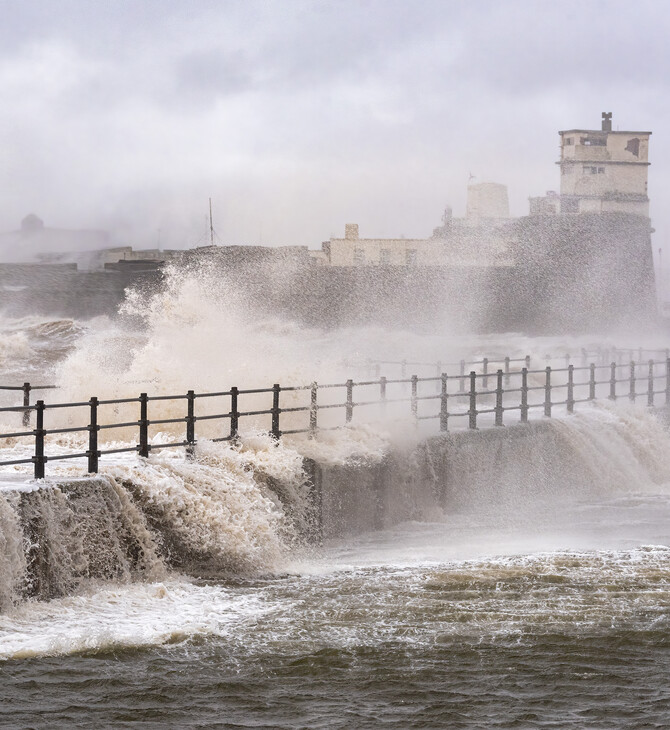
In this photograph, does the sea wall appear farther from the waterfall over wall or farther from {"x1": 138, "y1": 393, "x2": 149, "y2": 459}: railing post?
{"x1": 138, "y1": 393, "x2": 149, "y2": 459}: railing post

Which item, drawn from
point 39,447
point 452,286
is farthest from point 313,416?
point 452,286

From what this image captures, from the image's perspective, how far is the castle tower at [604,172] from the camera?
76312mm

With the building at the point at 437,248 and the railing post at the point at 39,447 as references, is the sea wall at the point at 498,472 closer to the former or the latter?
the railing post at the point at 39,447

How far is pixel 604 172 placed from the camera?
7669cm

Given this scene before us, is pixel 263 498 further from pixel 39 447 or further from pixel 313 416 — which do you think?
pixel 39 447

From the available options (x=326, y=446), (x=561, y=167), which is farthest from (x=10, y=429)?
(x=561, y=167)

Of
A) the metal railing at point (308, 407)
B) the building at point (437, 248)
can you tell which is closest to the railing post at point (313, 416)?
the metal railing at point (308, 407)

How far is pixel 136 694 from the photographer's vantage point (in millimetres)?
7086

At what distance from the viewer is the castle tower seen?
250 feet

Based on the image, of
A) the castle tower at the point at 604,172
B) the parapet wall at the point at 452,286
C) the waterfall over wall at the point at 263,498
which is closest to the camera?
the waterfall over wall at the point at 263,498

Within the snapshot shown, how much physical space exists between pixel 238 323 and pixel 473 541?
13.1 metres

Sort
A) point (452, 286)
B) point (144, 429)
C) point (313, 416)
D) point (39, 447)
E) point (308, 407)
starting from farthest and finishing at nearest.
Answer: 1. point (452, 286)
2. point (313, 416)
3. point (308, 407)
4. point (144, 429)
5. point (39, 447)

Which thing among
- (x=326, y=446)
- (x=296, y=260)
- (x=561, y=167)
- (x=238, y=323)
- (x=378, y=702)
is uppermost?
(x=561, y=167)

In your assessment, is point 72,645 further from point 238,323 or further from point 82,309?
point 82,309
